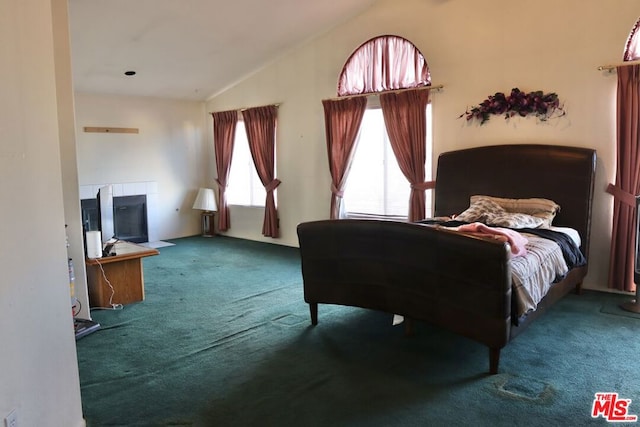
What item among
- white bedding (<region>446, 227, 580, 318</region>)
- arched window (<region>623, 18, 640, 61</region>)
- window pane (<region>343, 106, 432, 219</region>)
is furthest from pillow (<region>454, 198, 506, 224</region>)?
arched window (<region>623, 18, 640, 61</region>)

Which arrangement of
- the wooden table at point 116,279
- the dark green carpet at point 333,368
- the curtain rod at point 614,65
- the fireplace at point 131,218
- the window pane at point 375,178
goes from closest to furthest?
the dark green carpet at point 333,368
the curtain rod at point 614,65
the wooden table at point 116,279
the window pane at point 375,178
the fireplace at point 131,218

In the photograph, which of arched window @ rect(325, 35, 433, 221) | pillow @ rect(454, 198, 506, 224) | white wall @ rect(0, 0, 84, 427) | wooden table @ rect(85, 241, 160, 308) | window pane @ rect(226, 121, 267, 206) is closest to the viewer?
white wall @ rect(0, 0, 84, 427)

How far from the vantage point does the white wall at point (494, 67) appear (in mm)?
4371

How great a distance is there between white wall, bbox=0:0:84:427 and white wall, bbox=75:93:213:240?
209 inches

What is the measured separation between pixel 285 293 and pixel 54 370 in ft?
8.87

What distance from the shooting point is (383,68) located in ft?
18.9

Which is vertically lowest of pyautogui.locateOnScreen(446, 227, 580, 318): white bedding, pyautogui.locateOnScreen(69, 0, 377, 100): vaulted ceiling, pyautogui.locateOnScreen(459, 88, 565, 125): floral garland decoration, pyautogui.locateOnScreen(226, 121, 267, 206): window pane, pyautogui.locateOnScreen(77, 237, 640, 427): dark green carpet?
pyautogui.locateOnScreen(77, 237, 640, 427): dark green carpet

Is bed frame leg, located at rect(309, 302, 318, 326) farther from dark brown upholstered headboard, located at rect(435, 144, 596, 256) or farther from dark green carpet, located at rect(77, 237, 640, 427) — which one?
dark brown upholstered headboard, located at rect(435, 144, 596, 256)

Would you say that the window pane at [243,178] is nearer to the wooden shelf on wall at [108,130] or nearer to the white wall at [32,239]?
the wooden shelf on wall at [108,130]

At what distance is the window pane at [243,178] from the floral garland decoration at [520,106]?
3.69m

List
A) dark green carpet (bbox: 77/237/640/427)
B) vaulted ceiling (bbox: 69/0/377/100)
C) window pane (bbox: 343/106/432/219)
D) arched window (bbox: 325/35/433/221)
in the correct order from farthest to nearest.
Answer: window pane (bbox: 343/106/432/219), arched window (bbox: 325/35/433/221), vaulted ceiling (bbox: 69/0/377/100), dark green carpet (bbox: 77/237/640/427)

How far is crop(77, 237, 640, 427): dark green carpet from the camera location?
2439 mm

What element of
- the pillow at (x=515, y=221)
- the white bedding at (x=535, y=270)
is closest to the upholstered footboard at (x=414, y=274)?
the white bedding at (x=535, y=270)

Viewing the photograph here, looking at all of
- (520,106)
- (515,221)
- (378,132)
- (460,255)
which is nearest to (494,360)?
(460,255)
